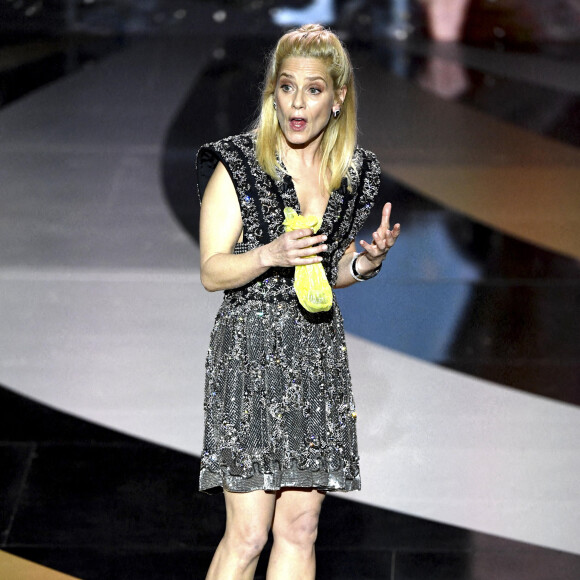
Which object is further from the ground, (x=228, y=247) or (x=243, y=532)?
(x=228, y=247)

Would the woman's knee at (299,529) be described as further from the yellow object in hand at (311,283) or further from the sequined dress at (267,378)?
the yellow object in hand at (311,283)

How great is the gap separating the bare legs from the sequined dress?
61 mm

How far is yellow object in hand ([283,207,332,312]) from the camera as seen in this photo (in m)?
2.48

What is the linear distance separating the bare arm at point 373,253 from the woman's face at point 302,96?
264 mm

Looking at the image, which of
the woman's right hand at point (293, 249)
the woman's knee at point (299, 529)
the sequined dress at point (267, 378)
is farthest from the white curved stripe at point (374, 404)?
the woman's right hand at point (293, 249)

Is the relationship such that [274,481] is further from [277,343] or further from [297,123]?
[297,123]

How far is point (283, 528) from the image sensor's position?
2723mm

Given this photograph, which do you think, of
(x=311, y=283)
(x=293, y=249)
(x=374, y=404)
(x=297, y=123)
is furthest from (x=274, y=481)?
(x=374, y=404)

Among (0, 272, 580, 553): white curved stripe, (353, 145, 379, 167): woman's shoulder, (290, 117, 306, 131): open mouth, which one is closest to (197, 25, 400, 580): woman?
(290, 117, 306, 131): open mouth

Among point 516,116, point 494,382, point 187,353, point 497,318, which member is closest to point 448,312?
point 497,318

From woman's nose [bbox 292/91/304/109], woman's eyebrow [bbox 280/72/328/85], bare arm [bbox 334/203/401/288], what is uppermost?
woman's eyebrow [bbox 280/72/328/85]

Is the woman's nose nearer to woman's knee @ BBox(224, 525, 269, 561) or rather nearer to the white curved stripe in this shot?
woman's knee @ BBox(224, 525, 269, 561)

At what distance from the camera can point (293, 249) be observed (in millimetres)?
2381

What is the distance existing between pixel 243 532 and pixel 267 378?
366 millimetres
